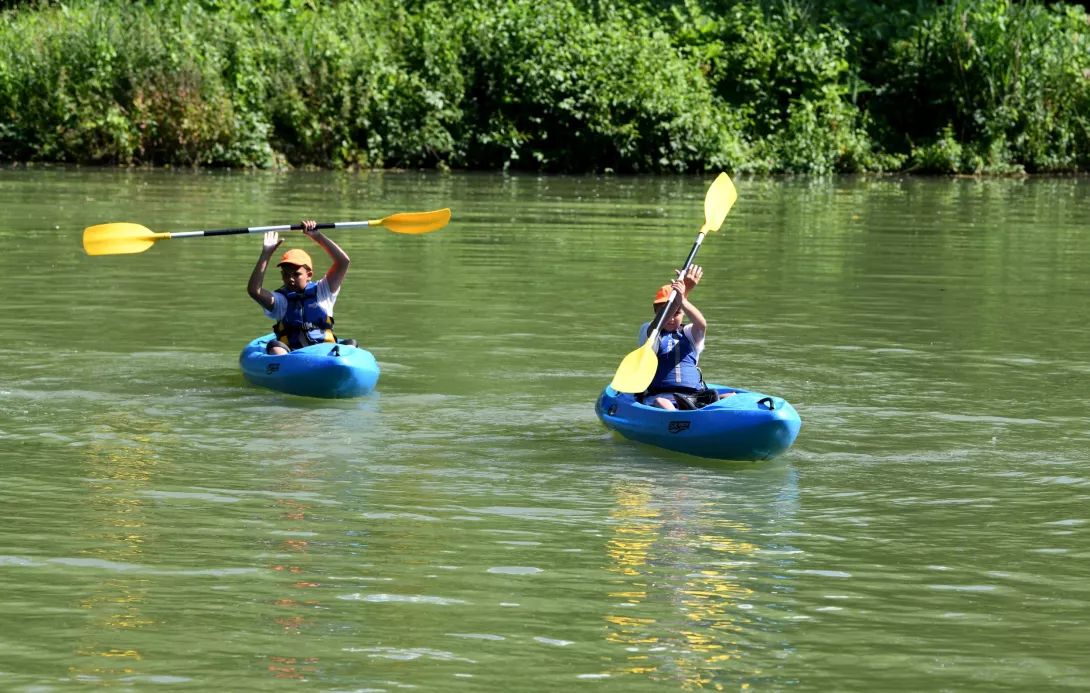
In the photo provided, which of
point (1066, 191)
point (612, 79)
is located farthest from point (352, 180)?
point (1066, 191)

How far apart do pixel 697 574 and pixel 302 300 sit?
16.0ft

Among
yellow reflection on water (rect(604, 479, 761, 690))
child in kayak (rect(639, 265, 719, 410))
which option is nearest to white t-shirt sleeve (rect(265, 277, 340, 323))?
child in kayak (rect(639, 265, 719, 410))

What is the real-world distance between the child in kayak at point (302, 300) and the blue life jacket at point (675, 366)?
2189 millimetres

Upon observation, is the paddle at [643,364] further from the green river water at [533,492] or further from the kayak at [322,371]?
the kayak at [322,371]

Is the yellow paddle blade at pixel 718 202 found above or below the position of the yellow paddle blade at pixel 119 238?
above

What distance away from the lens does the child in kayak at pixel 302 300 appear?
33.6ft

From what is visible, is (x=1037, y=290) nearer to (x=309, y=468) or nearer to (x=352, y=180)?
(x=309, y=468)

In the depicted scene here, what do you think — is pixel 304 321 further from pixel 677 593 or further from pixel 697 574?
pixel 677 593

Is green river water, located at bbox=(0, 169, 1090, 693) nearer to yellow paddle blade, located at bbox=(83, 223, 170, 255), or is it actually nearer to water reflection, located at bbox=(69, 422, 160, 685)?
water reflection, located at bbox=(69, 422, 160, 685)

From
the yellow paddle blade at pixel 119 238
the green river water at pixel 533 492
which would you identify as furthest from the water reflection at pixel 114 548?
the yellow paddle blade at pixel 119 238

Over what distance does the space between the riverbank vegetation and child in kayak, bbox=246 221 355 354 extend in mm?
18344

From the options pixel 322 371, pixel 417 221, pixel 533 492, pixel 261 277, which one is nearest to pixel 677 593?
pixel 533 492

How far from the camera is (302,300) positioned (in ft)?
34.1

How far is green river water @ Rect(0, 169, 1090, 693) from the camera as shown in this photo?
17.1ft
